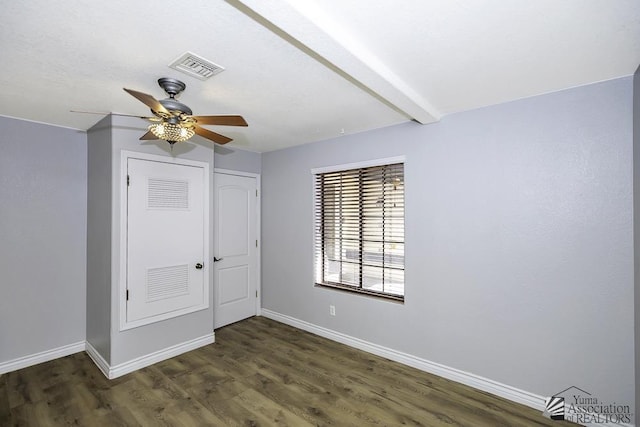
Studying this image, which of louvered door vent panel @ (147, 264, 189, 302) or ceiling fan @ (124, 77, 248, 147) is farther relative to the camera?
louvered door vent panel @ (147, 264, 189, 302)

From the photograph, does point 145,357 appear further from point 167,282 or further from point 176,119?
point 176,119

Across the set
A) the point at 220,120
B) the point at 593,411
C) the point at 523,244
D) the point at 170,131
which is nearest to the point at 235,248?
the point at 170,131

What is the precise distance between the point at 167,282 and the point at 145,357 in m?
0.74

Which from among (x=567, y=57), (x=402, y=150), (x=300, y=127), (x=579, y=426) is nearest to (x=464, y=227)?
(x=402, y=150)

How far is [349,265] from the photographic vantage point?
12.2ft

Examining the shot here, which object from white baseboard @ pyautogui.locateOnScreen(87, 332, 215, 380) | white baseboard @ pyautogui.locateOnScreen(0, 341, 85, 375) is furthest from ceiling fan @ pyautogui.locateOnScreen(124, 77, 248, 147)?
white baseboard @ pyautogui.locateOnScreen(0, 341, 85, 375)

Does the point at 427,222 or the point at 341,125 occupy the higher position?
the point at 341,125

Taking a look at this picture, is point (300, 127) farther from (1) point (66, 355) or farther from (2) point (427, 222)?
(1) point (66, 355)

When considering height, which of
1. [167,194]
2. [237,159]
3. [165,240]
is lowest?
[165,240]

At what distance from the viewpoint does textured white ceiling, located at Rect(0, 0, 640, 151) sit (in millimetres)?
1437

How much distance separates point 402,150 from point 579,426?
2568 millimetres

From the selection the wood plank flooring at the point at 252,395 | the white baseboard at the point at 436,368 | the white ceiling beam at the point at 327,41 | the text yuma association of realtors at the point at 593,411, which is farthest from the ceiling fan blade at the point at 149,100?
the text yuma association of realtors at the point at 593,411

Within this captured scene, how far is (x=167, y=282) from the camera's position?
10.6 feet

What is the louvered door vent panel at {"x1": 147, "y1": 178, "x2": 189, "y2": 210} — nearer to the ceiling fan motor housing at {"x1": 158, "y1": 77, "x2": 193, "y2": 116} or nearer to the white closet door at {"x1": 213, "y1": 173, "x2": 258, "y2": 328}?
the white closet door at {"x1": 213, "y1": 173, "x2": 258, "y2": 328}
